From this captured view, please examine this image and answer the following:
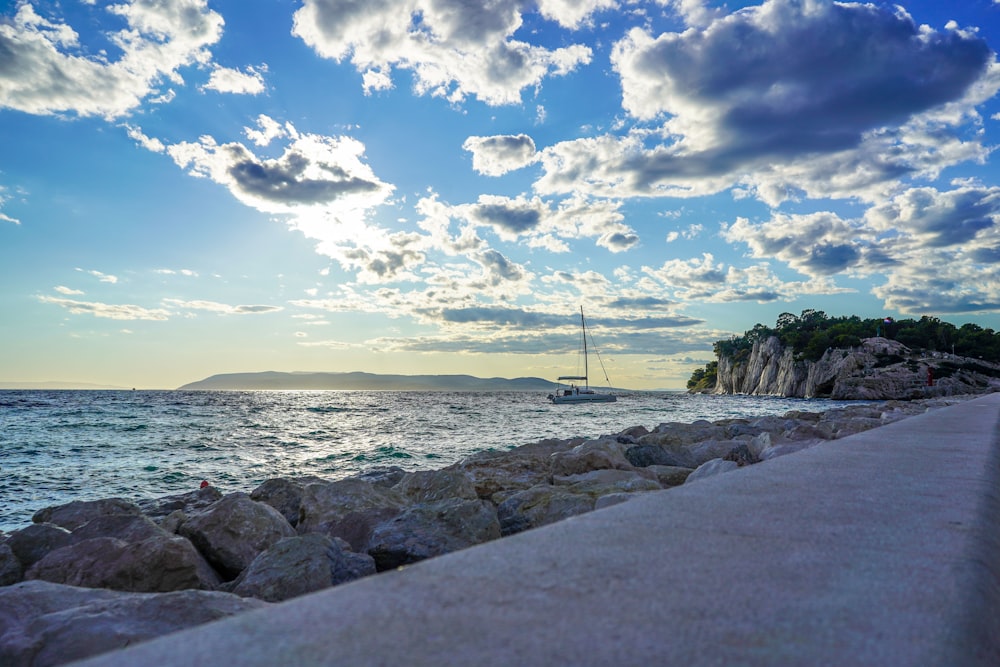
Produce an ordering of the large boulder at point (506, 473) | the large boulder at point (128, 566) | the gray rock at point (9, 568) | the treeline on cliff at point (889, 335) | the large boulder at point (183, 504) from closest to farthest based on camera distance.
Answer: the large boulder at point (128, 566), the gray rock at point (9, 568), the large boulder at point (506, 473), the large boulder at point (183, 504), the treeline on cliff at point (889, 335)

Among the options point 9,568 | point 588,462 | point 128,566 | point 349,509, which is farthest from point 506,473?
point 9,568

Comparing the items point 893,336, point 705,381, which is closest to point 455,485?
point 893,336

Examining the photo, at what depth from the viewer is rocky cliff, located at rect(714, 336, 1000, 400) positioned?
63.8 metres

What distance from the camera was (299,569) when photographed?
11.0ft

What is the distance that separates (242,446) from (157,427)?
9.28m

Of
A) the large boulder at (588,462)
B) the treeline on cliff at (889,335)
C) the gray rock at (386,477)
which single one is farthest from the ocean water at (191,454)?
the treeline on cliff at (889,335)

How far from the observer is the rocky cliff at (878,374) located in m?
63.8

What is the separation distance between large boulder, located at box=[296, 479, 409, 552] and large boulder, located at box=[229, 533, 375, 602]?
1.17m

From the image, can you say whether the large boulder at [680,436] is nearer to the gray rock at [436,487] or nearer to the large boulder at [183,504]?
the gray rock at [436,487]

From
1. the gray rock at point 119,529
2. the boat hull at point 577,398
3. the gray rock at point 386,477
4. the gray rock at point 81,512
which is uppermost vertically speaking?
the gray rock at point 119,529

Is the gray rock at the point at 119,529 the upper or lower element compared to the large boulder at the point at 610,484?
lower

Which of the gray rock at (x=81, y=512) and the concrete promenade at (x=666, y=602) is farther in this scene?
Result: the gray rock at (x=81, y=512)

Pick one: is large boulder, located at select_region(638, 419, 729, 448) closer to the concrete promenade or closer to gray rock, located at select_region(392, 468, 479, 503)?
gray rock, located at select_region(392, 468, 479, 503)

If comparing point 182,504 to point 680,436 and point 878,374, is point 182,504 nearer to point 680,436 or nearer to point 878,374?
point 680,436
